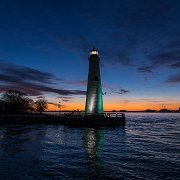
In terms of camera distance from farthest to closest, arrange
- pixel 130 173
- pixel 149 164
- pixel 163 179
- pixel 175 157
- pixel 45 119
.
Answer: pixel 45 119 → pixel 175 157 → pixel 149 164 → pixel 130 173 → pixel 163 179

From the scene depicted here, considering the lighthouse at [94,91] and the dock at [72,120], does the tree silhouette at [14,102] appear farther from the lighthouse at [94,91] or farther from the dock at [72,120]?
the lighthouse at [94,91]

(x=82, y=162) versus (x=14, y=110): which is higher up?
(x=14, y=110)

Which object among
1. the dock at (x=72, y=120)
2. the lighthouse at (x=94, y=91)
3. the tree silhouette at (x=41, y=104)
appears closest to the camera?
the lighthouse at (x=94, y=91)

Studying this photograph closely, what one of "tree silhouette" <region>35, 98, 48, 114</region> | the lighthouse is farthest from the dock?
"tree silhouette" <region>35, 98, 48, 114</region>

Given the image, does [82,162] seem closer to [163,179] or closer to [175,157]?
[163,179]

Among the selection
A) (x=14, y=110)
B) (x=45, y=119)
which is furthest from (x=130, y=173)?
(x=14, y=110)

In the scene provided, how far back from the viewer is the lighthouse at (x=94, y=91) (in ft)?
177

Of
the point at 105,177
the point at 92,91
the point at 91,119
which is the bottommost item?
the point at 105,177

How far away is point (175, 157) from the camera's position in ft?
72.0

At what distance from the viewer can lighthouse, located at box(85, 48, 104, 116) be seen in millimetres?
53969

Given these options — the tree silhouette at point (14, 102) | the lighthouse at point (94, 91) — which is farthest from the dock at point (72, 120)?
the tree silhouette at point (14, 102)

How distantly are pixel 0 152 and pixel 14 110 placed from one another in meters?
68.7

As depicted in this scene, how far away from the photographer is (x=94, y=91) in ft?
177

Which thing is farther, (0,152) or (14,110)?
(14,110)
